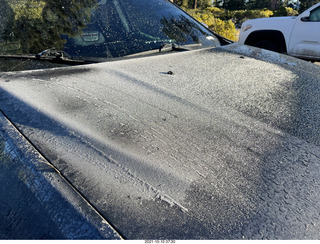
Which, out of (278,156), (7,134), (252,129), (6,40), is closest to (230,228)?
(278,156)

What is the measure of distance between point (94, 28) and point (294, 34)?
413cm

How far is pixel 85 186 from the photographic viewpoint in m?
0.79

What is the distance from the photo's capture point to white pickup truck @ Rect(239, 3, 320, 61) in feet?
15.5

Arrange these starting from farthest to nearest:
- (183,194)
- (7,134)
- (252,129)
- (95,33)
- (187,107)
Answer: (95,33), (187,107), (252,129), (7,134), (183,194)

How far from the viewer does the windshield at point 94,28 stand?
5.32ft

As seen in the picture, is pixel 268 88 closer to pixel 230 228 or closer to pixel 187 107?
pixel 187 107

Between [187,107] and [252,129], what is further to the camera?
[187,107]

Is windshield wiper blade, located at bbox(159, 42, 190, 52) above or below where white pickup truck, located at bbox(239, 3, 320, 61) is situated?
above

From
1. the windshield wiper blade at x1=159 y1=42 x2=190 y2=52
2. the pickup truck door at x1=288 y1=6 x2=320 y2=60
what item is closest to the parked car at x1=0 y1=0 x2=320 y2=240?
the windshield wiper blade at x1=159 y1=42 x2=190 y2=52

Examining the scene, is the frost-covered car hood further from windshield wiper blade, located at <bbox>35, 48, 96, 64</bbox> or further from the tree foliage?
the tree foliage

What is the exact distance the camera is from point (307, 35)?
15.7 ft

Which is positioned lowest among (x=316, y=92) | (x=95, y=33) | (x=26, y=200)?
(x=316, y=92)

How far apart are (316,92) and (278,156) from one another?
793 mm

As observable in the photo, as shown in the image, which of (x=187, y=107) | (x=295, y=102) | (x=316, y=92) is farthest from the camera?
(x=316, y=92)
